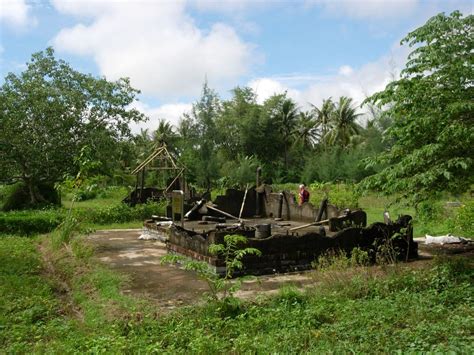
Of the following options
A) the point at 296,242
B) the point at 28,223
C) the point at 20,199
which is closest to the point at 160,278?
the point at 296,242

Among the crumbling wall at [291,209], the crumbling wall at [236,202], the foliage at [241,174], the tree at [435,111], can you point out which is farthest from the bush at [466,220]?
the foliage at [241,174]

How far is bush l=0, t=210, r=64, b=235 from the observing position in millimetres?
14391

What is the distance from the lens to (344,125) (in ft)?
151

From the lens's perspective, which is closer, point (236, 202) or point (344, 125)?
point (236, 202)

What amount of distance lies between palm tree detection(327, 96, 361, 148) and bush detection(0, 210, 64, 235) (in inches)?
1348

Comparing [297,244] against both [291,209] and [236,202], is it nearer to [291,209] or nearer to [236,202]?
[291,209]

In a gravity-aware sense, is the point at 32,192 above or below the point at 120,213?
above

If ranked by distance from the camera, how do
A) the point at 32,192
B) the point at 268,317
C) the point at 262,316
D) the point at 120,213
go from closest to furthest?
the point at 268,317 < the point at 262,316 < the point at 120,213 < the point at 32,192

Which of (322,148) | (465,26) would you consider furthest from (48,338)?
(322,148)

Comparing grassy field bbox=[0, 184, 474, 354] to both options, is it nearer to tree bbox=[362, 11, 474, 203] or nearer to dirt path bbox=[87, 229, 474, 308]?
dirt path bbox=[87, 229, 474, 308]

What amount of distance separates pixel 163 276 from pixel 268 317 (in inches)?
138

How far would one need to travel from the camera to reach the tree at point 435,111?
270 inches

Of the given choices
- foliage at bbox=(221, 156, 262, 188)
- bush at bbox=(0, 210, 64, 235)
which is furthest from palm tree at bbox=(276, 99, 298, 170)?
bush at bbox=(0, 210, 64, 235)

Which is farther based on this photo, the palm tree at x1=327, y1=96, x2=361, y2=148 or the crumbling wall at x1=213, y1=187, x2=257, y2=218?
the palm tree at x1=327, y1=96, x2=361, y2=148
